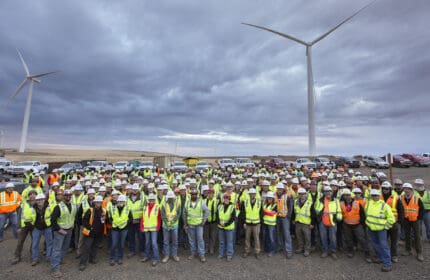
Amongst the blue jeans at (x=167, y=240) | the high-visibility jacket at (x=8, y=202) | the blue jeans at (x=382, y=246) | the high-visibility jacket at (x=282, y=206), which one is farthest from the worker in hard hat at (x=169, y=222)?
the high-visibility jacket at (x=8, y=202)

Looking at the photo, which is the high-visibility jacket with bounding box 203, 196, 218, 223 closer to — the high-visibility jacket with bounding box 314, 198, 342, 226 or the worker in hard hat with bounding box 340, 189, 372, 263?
the high-visibility jacket with bounding box 314, 198, 342, 226

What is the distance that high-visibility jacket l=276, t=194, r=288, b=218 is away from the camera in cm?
663

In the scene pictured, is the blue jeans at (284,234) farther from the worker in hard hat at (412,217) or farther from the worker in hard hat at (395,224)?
the worker in hard hat at (412,217)

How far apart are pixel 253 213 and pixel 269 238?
3.09 ft

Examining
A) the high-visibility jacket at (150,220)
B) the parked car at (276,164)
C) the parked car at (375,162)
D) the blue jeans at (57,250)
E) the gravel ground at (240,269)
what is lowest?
the gravel ground at (240,269)

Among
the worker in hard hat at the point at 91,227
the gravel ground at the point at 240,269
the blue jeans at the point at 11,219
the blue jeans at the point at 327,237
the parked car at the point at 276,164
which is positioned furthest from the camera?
the parked car at the point at 276,164

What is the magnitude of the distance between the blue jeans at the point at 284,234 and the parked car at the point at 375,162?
27334mm

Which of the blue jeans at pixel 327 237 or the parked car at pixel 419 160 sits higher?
the parked car at pixel 419 160

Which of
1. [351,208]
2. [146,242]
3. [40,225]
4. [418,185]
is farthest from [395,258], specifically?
[40,225]

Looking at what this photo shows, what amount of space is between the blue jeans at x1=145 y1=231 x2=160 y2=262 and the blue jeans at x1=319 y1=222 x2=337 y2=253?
14.7 feet

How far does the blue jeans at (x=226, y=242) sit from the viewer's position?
639 centimetres

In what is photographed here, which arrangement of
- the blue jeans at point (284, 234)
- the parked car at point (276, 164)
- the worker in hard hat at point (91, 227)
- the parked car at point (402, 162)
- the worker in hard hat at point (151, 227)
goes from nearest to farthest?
the worker in hard hat at point (91, 227) → the worker in hard hat at point (151, 227) → the blue jeans at point (284, 234) → the parked car at point (276, 164) → the parked car at point (402, 162)

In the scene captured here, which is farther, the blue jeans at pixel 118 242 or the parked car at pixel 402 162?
the parked car at pixel 402 162

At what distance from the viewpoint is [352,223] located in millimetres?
6285
